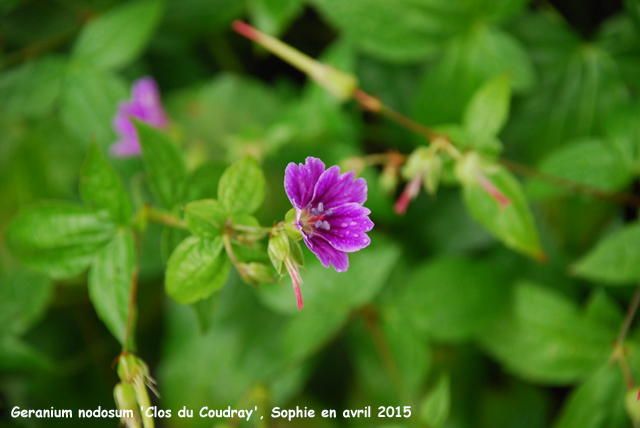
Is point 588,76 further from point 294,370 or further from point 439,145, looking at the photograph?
point 294,370

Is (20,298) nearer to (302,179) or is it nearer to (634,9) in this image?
(302,179)

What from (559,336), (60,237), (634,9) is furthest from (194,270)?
(634,9)

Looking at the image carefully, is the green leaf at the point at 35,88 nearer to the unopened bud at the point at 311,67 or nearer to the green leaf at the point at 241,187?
the unopened bud at the point at 311,67

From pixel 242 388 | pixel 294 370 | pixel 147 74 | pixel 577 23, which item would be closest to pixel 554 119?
pixel 577 23

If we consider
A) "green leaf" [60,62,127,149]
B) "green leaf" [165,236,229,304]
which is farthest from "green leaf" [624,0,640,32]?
"green leaf" [60,62,127,149]

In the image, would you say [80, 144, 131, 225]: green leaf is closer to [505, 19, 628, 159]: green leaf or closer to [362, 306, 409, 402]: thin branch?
[362, 306, 409, 402]: thin branch

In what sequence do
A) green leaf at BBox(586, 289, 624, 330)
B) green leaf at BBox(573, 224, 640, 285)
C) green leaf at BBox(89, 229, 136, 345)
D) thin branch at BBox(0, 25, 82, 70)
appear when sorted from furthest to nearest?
thin branch at BBox(0, 25, 82, 70), green leaf at BBox(586, 289, 624, 330), green leaf at BBox(573, 224, 640, 285), green leaf at BBox(89, 229, 136, 345)

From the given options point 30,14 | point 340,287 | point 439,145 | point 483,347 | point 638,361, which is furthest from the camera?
point 30,14
